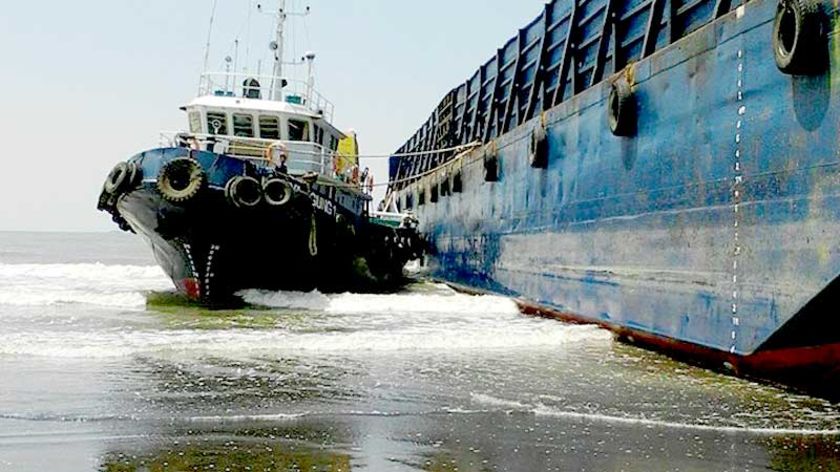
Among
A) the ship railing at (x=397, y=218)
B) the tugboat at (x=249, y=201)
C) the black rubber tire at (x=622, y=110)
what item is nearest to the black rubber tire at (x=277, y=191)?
the tugboat at (x=249, y=201)

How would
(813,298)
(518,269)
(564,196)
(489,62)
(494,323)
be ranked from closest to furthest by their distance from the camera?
1. (813,298)
2. (564,196)
3. (494,323)
4. (518,269)
5. (489,62)

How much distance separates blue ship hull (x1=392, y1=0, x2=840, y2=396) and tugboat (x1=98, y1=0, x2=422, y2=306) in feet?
16.3

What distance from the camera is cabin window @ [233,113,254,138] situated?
16656 millimetres

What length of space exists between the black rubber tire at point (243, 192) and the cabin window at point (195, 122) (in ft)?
12.7

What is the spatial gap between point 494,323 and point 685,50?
528 cm

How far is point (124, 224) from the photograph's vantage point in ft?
56.1

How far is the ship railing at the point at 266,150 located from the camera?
15383 mm

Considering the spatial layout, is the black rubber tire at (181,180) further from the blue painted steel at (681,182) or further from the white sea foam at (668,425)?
the white sea foam at (668,425)

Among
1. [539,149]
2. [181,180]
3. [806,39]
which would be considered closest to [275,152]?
[181,180]

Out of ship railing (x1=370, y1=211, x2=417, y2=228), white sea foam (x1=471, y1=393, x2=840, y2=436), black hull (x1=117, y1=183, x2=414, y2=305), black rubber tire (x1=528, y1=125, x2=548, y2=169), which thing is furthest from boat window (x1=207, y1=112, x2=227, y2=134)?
white sea foam (x1=471, y1=393, x2=840, y2=436)

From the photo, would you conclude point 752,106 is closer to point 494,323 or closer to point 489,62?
point 494,323

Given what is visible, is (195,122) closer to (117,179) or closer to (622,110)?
(117,179)

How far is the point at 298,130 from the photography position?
56.1 feet

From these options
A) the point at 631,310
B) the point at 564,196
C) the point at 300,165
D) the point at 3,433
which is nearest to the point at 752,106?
the point at 631,310
